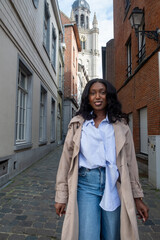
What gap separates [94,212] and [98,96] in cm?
96

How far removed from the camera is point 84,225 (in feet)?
4.90

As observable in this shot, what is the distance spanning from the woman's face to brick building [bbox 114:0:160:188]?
3.70 metres

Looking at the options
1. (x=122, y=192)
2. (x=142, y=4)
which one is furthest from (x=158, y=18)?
(x=122, y=192)

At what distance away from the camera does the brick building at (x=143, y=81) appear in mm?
5902

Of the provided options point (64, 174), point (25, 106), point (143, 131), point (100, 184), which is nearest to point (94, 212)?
point (100, 184)

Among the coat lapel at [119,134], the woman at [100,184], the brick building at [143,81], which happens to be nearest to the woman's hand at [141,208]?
the woman at [100,184]

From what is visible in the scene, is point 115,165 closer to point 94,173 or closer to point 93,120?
point 94,173

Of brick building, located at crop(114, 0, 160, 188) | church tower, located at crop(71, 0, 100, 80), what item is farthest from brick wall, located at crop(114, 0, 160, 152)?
church tower, located at crop(71, 0, 100, 80)

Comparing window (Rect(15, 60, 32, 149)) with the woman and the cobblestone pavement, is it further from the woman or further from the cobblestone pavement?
the woman

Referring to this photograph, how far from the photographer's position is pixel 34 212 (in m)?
3.28

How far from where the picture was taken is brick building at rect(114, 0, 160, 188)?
5.90 metres

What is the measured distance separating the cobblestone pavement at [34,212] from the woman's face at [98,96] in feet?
6.26

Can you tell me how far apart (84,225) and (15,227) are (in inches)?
68.5

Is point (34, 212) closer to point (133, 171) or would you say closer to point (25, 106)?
point (133, 171)
